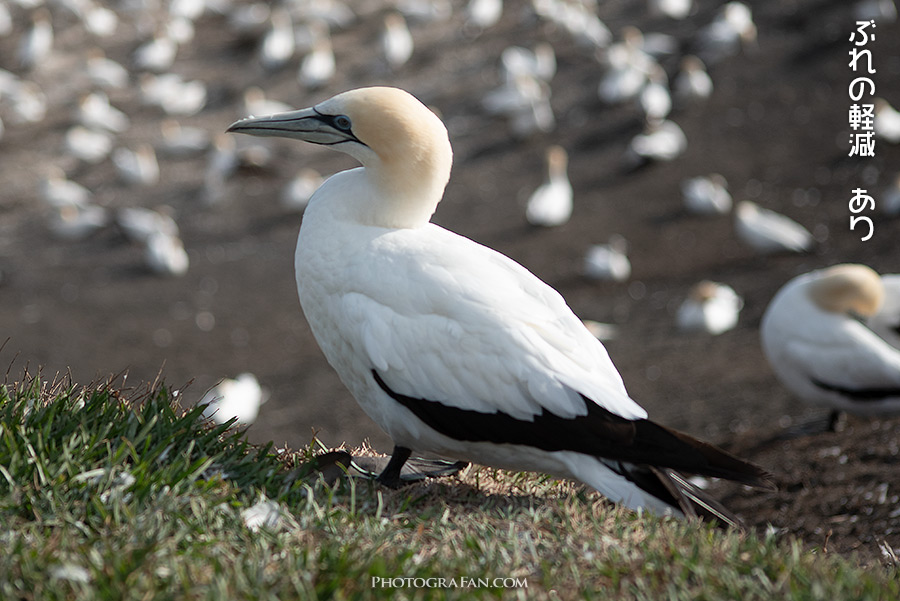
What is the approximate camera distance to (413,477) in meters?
3.52

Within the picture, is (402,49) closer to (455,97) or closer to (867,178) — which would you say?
(455,97)

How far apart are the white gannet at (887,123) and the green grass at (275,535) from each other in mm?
12048

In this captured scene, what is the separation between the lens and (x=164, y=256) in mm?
13664

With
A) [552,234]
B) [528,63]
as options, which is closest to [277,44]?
[528,63]

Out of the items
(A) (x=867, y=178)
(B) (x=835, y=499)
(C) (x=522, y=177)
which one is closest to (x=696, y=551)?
(B) (x=835, y=499)

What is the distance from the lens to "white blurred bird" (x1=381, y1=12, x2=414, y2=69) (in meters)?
19.6

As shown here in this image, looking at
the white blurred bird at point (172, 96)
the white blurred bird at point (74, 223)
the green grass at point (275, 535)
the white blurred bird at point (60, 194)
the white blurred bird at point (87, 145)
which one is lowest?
the white blurred bird at point (74, 223)

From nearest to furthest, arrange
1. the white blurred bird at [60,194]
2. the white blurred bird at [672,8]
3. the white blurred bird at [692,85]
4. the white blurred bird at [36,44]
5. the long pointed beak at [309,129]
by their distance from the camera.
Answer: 1. the long pointed beak at [309,129]
2. the white blurred bird at [60,194]
3. the white blurred bird at [692,85]
4. the white blurred bird at [672,8]
5. the white blurred bird at [36,44]

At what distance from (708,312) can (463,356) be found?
7581 millimetres

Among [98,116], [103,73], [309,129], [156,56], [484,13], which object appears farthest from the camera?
[484,13]

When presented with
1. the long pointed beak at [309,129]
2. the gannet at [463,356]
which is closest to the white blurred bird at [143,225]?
the long pointed beak at [309,129]

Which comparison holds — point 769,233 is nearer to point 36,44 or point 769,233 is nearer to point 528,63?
point 528,63

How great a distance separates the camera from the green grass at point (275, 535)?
241cm

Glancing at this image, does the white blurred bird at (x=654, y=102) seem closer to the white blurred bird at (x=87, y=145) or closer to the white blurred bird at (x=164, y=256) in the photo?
the white blurred bird at (x=164, y=256)
